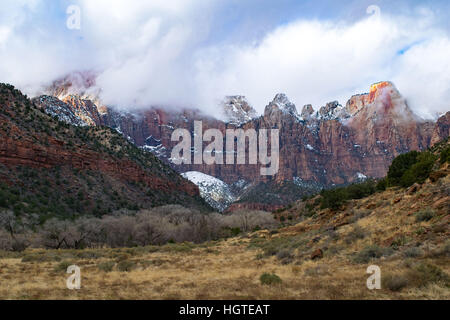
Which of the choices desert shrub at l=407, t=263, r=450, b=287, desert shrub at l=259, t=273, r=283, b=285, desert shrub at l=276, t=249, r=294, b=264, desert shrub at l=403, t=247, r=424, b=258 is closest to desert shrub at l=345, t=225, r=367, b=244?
desert shrub at l=276, t=249, r=294, b=264

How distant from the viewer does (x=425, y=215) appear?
58.5ft

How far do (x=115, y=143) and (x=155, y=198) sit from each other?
20.3 m

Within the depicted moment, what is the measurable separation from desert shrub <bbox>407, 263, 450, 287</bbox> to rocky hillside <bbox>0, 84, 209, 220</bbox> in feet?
154

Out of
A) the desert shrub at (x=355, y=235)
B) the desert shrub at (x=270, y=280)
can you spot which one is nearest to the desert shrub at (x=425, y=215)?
the desert shrub at (x=355, y=235)

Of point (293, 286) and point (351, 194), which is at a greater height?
point (351, 194)

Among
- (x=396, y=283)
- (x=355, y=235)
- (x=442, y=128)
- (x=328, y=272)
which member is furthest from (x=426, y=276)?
(x=442, y=128)

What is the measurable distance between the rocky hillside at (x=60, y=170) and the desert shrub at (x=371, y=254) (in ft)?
142

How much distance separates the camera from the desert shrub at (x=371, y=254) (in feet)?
49.8

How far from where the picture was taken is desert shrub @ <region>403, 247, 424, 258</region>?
43.7 ft

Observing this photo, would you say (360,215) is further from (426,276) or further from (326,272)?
(426,276)

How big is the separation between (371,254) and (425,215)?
15.0 ft
